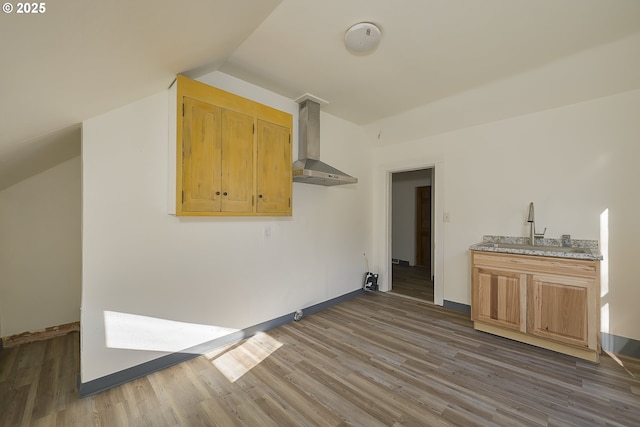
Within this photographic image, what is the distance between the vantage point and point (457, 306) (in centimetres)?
347

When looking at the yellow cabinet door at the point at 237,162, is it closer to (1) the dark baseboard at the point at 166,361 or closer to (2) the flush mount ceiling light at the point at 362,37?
(2) the flush mount ceiling light at the point at 362,37

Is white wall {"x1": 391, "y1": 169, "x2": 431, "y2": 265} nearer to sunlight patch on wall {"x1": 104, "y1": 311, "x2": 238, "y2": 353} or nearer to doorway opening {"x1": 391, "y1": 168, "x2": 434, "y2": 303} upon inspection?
doorway opening {"x1": 391, "y1": 168, "x2": 434, "y2": 303}

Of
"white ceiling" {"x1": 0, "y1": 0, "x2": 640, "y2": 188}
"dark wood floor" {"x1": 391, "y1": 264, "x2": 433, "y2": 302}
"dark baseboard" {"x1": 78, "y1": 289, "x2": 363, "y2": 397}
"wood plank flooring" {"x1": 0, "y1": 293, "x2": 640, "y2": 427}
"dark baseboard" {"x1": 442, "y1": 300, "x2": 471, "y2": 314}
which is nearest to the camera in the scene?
"white ceiling" {"x1": 0, "y1": 0, "x2": 640, "y2": 188}

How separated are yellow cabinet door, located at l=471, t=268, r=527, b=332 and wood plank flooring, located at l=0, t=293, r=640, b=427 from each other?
0.22 m

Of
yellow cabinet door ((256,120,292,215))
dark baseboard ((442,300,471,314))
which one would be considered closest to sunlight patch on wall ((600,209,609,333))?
dark baseboard ((442,300,471,314))

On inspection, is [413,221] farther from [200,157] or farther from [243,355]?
[200,157]

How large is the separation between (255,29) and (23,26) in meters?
1.43

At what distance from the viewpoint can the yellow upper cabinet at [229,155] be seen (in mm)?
2043

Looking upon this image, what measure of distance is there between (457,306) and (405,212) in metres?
3.58

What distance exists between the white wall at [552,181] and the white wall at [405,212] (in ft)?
9.09

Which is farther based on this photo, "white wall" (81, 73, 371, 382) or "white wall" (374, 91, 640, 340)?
"white wall" (374, 91, 640, 340)

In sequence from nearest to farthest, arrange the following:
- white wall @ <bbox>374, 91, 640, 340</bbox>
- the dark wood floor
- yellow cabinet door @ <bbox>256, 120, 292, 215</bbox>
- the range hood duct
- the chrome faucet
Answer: white wall @ <bbox>374, 91, 640, 340</bbox> → yellow cabinet door @ <bbox>256, 120, 292, 215</bbox> → the chrome faucet → the range hood duct → the dark wood floor

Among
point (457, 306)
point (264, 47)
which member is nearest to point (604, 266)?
point (457, 306)

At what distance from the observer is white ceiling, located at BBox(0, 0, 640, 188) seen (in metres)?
1.09
